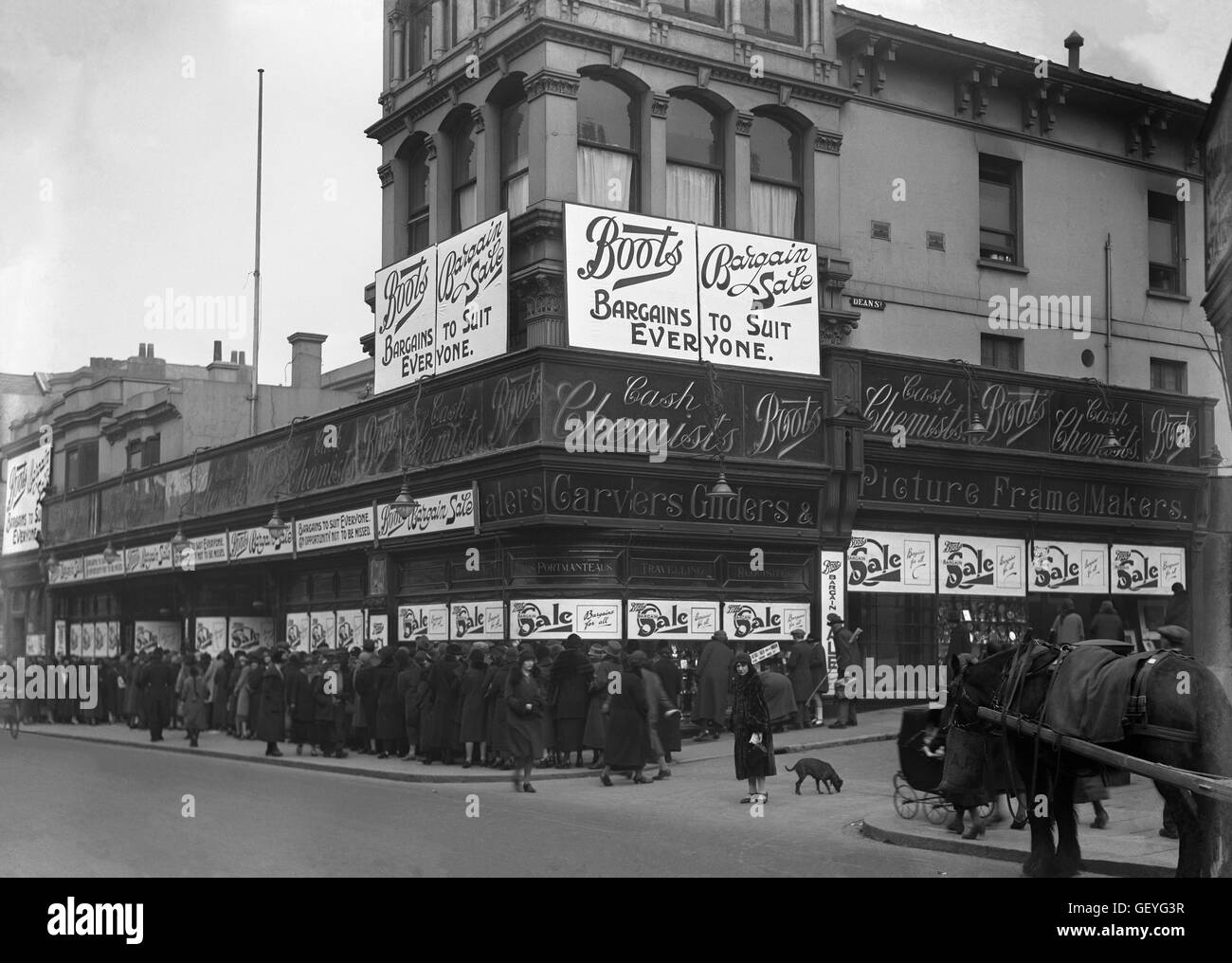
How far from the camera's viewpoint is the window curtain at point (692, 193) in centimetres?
2838

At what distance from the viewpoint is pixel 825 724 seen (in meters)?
26.5

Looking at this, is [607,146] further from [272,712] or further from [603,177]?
[272,712]

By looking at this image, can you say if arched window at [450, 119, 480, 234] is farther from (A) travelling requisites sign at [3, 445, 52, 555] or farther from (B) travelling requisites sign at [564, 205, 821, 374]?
(A) travelling requisites sign at [3, 445, 52, 555]

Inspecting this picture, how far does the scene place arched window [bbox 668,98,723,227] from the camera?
28.4 metres

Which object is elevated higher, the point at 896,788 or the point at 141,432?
the point at 141,432

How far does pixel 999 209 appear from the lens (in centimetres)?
3231

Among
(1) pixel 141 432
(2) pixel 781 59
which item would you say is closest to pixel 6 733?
(1) pixel 141 432

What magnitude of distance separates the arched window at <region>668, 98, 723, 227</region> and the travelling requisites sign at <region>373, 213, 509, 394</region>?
145 inches

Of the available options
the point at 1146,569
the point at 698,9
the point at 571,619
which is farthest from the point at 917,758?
the point at 1146,569
